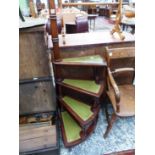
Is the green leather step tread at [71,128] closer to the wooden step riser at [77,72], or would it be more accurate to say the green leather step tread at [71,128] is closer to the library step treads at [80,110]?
the library step treads at [80,110]

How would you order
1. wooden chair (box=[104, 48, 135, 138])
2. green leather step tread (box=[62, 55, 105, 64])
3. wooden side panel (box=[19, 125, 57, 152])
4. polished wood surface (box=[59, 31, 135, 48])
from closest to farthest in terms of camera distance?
wooden side panel (box=[19, 125, 57, 152])
wooden chair (box=[104, 48, 135, 138])
green leather step tread (box=[62, 55, 105, 64])
polished wood surface (box=[59, 31, 135, 48])

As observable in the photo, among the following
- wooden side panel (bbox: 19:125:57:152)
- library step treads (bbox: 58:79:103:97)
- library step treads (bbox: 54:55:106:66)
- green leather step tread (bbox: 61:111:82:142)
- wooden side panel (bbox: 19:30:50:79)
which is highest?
wooden side panel (bbox: 19:30:50:79)

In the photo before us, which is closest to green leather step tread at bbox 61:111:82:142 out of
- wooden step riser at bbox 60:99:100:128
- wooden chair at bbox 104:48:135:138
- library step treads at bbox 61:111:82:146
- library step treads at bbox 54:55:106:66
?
library step treads at bbox 61:111:82:146

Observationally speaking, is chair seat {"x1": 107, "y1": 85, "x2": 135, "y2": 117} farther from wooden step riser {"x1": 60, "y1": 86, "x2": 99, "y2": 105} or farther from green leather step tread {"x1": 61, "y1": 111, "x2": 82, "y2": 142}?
green leather step tread {"x1": 61, "y1": 111, "x2": 82, "y2": 142}

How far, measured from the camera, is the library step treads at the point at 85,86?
6.04 ft

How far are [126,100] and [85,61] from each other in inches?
25.4

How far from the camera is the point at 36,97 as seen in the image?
1688 mm

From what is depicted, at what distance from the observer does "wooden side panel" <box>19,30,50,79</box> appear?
143cm

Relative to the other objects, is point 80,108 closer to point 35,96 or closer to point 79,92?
point 79,92

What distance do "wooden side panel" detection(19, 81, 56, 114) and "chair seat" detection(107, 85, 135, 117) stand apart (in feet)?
2.26
